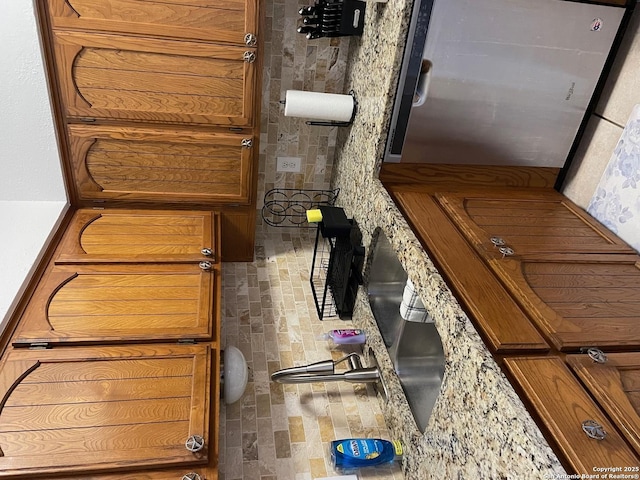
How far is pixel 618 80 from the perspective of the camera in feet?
5.10

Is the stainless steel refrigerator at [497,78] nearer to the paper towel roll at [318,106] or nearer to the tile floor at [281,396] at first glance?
the paper towel roll at [318,106]

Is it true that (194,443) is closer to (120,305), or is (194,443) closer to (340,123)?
(120,305)

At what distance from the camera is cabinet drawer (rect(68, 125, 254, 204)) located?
1777mm

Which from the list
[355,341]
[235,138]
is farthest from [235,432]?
[235,138]

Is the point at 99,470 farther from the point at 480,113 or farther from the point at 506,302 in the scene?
the point at 480,113

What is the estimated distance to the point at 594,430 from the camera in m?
0.83

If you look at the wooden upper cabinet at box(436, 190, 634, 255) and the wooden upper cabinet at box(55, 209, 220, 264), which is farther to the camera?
the wooden upper cabinet at box(55, 209, 220, 264)

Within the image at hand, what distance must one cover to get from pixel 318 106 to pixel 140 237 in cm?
84

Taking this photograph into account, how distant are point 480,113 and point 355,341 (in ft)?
2.97

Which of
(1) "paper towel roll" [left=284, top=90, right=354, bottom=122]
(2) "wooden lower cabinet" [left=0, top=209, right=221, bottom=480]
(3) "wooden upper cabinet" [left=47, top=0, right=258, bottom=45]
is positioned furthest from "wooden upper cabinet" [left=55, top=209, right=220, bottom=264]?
(3) "wooden upper cabinet" [left=47, top=0, right=258, bottom=45]

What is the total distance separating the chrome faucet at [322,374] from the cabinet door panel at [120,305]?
28 cm

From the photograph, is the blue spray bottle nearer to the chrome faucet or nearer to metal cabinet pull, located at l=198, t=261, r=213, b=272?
the chrome faucet

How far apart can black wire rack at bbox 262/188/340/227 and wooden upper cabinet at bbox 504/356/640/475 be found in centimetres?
140

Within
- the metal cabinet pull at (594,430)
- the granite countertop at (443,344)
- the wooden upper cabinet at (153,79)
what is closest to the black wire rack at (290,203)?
the granite countertop at (443,344)
